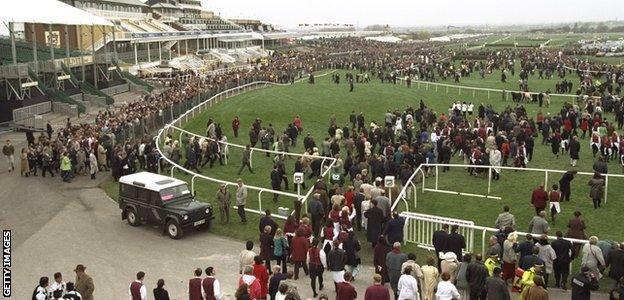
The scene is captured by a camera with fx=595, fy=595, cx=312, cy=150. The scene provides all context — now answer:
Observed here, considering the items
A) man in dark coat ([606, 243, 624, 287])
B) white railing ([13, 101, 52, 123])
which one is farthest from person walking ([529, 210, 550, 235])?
white railing ([13, 101, 52, 123])

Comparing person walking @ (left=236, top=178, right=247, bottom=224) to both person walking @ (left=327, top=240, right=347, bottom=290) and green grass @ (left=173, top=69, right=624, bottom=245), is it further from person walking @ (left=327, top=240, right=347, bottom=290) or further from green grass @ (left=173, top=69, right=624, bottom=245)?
person walking @ (left=327, top=240, right=347, bottom=290)

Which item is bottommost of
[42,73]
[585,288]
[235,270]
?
[235,270]

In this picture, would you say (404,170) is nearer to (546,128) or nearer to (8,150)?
(546,128)

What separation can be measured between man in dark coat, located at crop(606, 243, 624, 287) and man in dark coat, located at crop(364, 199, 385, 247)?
16.1 ft

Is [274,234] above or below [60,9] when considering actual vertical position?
below

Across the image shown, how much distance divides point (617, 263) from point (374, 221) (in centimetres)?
516

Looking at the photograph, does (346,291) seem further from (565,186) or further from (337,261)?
(565,186)

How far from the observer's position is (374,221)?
14.1m

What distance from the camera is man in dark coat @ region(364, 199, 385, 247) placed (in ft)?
45.9

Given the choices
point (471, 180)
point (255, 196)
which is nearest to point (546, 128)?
point (471, 180)

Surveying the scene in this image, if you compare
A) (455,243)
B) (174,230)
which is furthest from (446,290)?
(174,230)

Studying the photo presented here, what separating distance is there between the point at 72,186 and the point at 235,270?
35.4 ft

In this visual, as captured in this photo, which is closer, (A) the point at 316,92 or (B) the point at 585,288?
(B) the point at 585,288

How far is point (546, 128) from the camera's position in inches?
1016
